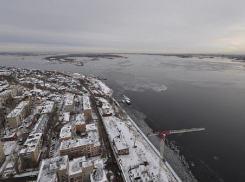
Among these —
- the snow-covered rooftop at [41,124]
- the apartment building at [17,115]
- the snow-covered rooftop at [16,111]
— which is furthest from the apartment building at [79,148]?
the snow-covered rooftop at [16,111]

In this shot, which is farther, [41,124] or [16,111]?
[16,111]

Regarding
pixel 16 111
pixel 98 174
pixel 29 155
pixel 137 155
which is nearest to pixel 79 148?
pixel 98 174

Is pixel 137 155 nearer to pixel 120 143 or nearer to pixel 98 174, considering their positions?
pixel 120 143

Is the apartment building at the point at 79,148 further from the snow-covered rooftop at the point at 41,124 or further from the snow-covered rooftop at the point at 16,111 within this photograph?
the snow-covered rooftop at the point at 16,111

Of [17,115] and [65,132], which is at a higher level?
[17,115]

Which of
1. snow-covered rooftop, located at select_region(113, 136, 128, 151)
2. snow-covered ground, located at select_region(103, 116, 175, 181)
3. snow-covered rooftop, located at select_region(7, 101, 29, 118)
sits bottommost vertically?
snow-covered ground, located at select_region(103, 116, 175, 181)

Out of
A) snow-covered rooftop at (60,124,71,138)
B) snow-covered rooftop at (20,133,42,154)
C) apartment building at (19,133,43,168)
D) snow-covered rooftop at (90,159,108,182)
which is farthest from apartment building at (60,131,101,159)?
snow-covered rooftop at (90,159,108,182)

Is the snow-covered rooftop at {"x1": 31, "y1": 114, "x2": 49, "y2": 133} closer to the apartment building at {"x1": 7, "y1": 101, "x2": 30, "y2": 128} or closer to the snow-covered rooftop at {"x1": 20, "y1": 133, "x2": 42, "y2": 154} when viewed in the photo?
the snow-covered rooftop at {"x1": 20, "y1": 133, "x2": 42, "y2": 154}

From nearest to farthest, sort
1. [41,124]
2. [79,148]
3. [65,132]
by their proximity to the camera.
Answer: [79,148], [65,132], [41,124]

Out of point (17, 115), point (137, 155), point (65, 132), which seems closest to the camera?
point (137, 155)

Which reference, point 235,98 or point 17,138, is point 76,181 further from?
point 235,98

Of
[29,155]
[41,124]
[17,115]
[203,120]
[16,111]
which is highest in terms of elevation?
[16,111]
